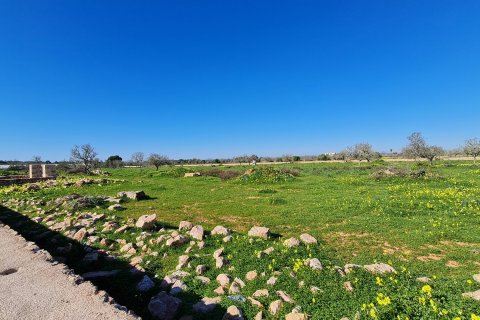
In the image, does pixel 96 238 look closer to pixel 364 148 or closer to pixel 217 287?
pixel 217 287

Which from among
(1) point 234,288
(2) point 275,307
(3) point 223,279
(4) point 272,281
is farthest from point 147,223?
(2) point 275,307

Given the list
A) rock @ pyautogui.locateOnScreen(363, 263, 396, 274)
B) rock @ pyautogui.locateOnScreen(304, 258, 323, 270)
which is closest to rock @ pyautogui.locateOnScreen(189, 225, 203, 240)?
rock @ pyautogui.locateOnScreen(304, 258, 323, 270)

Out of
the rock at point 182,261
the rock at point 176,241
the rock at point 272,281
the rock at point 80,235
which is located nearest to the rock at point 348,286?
the rock at point 272,281

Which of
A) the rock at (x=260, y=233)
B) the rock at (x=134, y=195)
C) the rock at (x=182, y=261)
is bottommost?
the rock at (x=182, y=261)

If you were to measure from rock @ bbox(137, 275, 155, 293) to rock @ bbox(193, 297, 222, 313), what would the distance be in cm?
136

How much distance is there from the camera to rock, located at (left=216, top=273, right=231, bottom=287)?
6.20 m

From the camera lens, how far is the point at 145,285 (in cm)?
634

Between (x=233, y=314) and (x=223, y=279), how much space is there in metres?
1.25

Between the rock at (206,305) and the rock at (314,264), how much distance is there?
224 centimetres

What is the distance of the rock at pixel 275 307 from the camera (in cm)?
520

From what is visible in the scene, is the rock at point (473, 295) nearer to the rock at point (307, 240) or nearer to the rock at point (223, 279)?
the rock at point (307, 240)

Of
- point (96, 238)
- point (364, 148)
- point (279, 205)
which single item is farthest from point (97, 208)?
point (364, 148)

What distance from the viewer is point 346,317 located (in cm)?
486

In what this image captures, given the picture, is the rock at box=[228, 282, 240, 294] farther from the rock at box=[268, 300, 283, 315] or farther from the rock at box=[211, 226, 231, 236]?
the rock at box=[211, 226, 231, 236]
